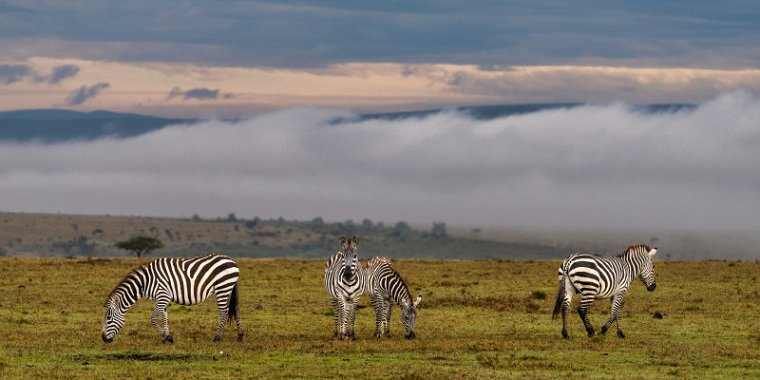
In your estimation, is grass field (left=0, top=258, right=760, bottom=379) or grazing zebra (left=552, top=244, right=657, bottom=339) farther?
grazing zebra (left=552, top=244, right=657, bottom=339)

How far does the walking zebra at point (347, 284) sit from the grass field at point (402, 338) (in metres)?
0.56

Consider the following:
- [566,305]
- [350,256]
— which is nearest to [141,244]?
[350,256]

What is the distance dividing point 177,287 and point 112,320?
178 cm

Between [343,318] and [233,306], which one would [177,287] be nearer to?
[233,306]

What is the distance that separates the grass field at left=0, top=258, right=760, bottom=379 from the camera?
86.6ft

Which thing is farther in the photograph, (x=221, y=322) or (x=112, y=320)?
(x=221, y=322)

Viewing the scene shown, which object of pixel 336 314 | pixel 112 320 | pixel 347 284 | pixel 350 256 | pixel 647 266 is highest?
pixel 647 266

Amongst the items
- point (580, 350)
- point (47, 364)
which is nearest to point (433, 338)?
point (580, 350)

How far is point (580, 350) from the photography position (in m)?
29.7

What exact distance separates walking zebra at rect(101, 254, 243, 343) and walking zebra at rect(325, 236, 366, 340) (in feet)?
8.22

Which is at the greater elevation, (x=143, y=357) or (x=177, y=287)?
(x=177, y=287)

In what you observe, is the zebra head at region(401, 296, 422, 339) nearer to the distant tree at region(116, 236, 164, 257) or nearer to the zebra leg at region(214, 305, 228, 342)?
the zebra leg at region(214, 305, 228, 342)

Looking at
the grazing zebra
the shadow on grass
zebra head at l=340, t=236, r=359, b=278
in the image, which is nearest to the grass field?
the shadow on grass

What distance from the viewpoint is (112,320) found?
3070 cm
